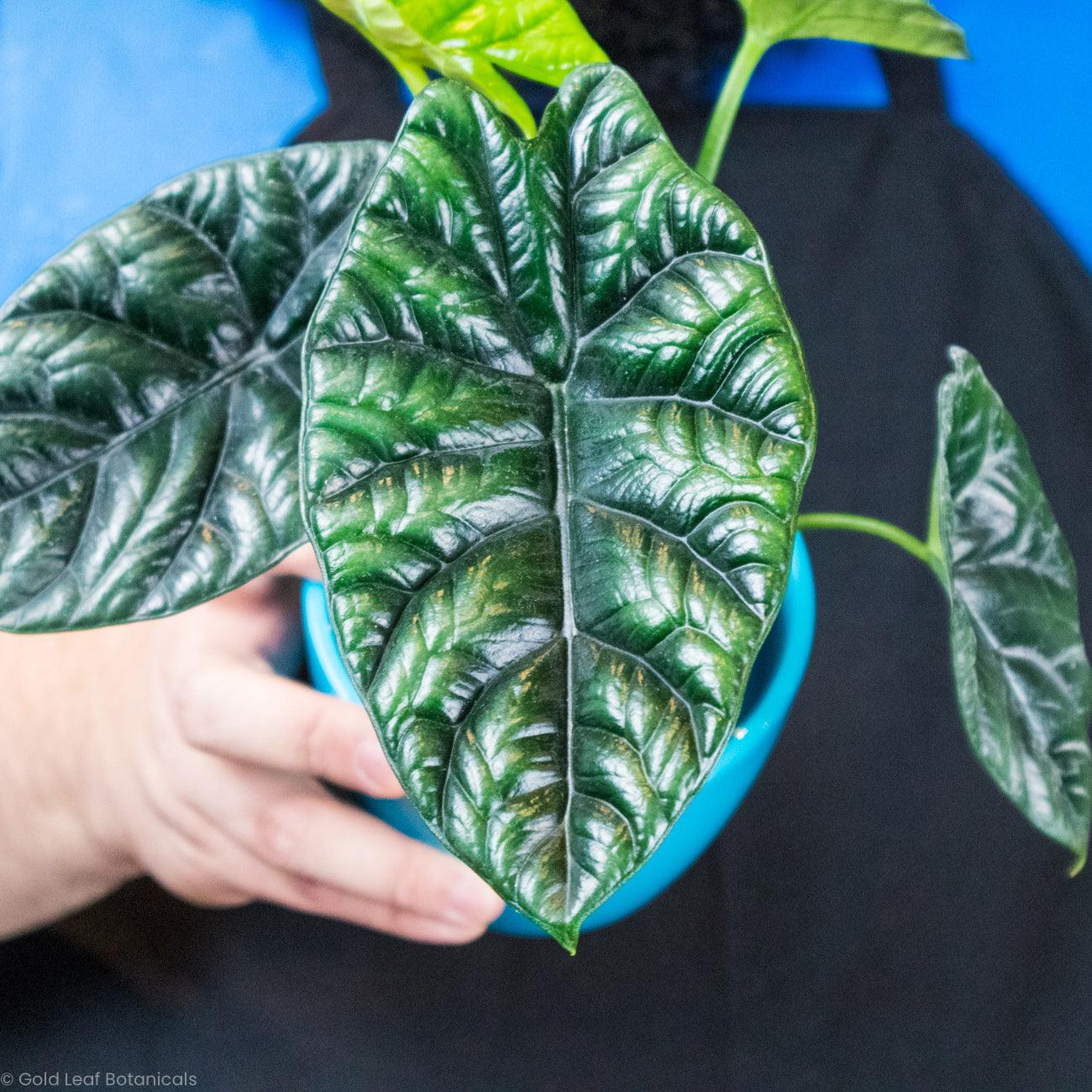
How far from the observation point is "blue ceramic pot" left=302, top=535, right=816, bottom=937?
681 mm

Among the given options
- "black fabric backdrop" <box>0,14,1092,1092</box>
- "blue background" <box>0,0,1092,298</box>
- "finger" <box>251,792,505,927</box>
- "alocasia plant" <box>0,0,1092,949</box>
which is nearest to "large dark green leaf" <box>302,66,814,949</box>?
"alocasia plant" <box>0,0,1092,949</box>

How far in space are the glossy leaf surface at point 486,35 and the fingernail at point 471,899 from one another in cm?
48

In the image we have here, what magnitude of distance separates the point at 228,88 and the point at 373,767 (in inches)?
42.7

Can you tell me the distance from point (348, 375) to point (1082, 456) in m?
1.03

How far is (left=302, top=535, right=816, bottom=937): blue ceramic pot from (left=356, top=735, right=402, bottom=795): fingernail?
0.09ft

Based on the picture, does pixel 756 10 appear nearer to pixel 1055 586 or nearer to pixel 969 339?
pixel 1055 586

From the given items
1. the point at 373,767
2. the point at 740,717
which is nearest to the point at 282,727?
the point at 373,767

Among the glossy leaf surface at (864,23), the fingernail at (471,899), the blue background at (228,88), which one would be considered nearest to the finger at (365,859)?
Result: the fingernail at (471,899)

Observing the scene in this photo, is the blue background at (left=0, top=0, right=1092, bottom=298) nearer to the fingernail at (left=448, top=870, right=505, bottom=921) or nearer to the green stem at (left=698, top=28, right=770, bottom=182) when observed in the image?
the green stem at (left=698, top=28, right=770, bottom=182)

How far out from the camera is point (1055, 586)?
711mm

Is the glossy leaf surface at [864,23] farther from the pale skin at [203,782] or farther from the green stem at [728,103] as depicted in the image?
the pale skin at [203,782]

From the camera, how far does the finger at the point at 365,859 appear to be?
0.75 m

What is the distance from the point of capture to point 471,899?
751 mm

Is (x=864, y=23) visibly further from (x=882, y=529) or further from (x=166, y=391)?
(x=166, y=391)
